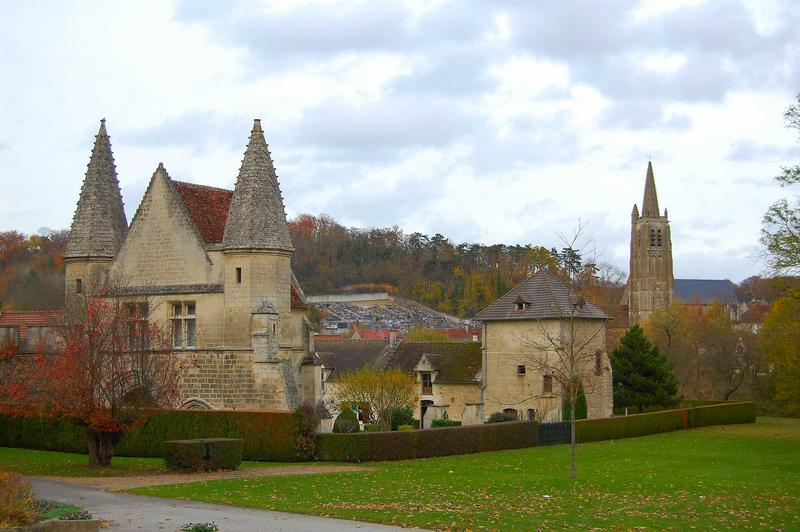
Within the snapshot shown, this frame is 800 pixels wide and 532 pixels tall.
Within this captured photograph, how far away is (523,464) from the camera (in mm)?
29969

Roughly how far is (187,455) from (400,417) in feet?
85.4

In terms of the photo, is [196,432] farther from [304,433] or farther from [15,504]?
[15,504]

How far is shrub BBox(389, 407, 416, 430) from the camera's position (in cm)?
5103

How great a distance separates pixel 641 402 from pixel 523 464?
24.6m

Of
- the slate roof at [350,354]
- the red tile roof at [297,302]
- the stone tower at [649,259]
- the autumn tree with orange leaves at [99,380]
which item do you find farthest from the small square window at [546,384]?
the stone tower at [649,259]

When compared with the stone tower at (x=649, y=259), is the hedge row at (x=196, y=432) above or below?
below

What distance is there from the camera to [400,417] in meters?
51.7

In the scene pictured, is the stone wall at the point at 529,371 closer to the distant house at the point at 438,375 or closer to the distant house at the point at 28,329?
the distant house at the point at 438,375

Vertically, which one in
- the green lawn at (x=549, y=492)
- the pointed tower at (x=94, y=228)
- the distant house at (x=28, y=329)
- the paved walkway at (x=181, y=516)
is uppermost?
the pointed tower at (x=94, y=228)

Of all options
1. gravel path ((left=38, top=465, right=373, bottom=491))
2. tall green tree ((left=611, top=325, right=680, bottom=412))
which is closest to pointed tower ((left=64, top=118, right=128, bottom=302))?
gravel path ((left=38, top=465, right=373, bottom=491))

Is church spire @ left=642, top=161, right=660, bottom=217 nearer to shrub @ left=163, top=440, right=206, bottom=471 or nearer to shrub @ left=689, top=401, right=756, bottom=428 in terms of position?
shrub @ left=689, top=401, right=756, bottom=428

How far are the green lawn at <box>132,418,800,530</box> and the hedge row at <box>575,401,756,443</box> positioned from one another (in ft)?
21.5

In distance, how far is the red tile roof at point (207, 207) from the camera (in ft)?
119

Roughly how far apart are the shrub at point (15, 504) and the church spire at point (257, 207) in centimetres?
1979
